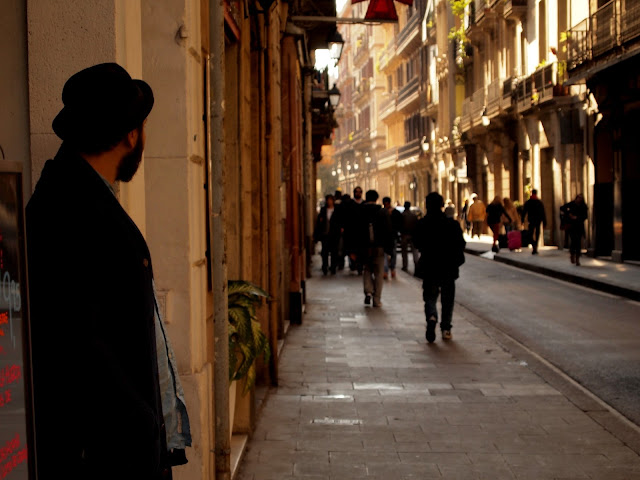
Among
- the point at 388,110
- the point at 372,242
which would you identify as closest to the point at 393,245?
the point at 372,242

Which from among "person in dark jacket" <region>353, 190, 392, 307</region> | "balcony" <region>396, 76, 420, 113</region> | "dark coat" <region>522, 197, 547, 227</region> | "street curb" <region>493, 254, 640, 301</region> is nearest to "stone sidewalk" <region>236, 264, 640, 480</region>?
"person in dark jacket" <region>353, 190, 392, 307</region>

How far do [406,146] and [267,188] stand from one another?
5727cm

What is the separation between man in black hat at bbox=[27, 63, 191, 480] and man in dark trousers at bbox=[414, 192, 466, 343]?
28.5ft

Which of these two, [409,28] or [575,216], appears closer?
[575,216]

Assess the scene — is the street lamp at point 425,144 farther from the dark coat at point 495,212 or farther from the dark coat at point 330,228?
the dark coat at point 330,228

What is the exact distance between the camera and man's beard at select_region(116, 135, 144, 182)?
2816 millimetres

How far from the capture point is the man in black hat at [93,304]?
250 centimetres

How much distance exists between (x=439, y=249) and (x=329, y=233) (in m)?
10.3

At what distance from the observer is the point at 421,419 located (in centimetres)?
735

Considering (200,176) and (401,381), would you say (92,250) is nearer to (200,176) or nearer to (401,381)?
(200,176)

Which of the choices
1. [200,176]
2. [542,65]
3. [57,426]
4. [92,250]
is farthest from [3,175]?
[542,65]

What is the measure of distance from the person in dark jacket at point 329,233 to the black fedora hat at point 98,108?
17897 millimetres

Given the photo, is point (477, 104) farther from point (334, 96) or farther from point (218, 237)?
point (218, 237)

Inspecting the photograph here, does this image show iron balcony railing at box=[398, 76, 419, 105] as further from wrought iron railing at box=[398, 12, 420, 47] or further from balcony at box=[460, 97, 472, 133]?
balcony at box=[460, 97, 472, 133]
